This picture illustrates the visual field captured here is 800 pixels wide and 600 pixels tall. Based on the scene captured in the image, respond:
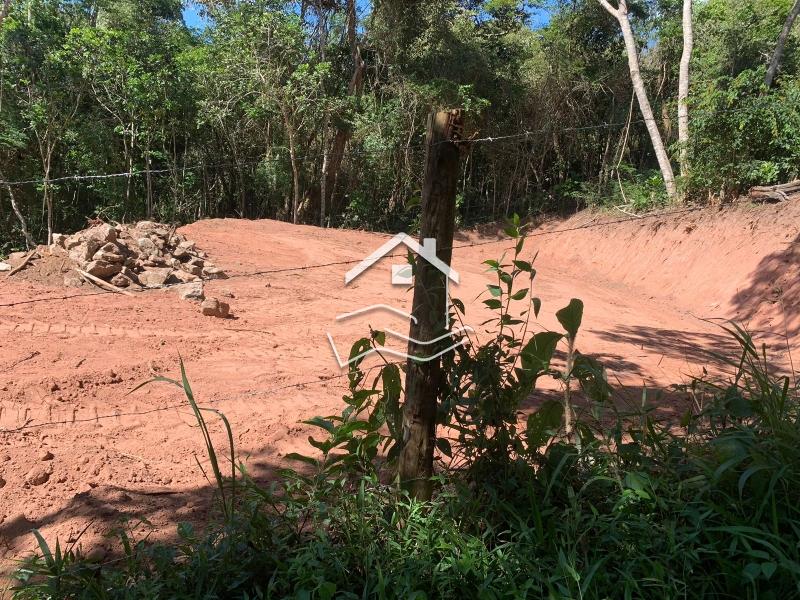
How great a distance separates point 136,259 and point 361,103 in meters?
9.29

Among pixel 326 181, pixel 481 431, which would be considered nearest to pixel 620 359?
pixel 481 431

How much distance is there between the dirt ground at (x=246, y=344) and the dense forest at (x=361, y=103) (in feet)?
6.24

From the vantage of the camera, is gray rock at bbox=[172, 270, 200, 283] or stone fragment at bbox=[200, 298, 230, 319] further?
gray rock at bbox=[172, 270, 200, 283]

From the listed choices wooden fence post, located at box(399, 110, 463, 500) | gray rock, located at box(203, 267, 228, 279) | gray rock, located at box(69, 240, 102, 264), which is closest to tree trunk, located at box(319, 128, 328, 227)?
gray rock, located at box(203, 267, 228, 279)

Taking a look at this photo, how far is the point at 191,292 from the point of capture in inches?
260

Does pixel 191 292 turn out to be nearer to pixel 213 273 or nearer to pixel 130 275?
pixel 130 275

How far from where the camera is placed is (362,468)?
2.38m

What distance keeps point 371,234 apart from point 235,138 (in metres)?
4.32

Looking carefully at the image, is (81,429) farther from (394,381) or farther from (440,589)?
(440,589)

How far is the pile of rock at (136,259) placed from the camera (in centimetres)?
679

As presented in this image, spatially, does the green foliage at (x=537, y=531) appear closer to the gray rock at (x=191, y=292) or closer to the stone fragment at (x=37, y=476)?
the stone fragment at (x=37, y=476)

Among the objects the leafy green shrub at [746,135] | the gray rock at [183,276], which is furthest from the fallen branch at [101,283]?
the leafy green shrub at [746,135]

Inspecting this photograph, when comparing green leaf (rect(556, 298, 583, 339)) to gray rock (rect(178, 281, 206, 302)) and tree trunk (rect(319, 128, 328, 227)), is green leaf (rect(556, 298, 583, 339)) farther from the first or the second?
tree trunk (rect(319, 128, 328, 227))

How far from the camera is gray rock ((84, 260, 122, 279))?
6746mm
